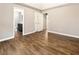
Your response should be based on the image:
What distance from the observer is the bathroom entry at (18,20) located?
241 centimetres

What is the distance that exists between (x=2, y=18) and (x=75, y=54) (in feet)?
6.49

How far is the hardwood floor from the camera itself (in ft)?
7.50

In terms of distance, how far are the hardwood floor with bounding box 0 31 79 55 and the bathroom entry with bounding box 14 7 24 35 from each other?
0.52 feet

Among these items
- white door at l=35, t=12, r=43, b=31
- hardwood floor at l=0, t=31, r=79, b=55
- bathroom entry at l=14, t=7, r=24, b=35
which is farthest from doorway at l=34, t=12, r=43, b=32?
bathroom entry at l=14, t=7, r=24, b=35

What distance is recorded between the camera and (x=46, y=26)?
2555 millimetres

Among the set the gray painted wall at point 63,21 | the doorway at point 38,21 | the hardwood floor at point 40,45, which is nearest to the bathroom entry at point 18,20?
the hardwood floor at point 40,45

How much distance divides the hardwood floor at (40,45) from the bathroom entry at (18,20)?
0.16 metres

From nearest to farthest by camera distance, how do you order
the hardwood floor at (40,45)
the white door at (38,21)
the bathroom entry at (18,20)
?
the hardwood floor at (40,45)
the bathroom entry at (18,20)
the white door at (38,21)

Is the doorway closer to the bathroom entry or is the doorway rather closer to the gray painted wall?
the gray painted wall

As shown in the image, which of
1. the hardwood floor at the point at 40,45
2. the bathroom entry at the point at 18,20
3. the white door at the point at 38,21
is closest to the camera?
the hardwood floor at the point at 40,45

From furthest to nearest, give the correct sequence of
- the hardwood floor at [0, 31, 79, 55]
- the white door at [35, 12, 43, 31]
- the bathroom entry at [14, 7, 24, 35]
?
the white door at [35, 12, 43, 31], the bathroom entry at [14, 7, 24, 35], the hardwood floor at [0, 31, 79, 55]

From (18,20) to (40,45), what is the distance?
2.99 feet

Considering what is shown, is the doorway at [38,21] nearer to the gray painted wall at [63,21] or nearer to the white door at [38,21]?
the white door at [38,21]
